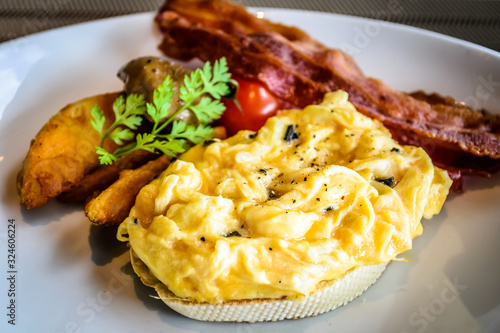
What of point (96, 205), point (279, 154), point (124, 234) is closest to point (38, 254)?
point (96, 205)

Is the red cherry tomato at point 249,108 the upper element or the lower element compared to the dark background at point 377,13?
lower

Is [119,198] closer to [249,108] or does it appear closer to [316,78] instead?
[249,108]

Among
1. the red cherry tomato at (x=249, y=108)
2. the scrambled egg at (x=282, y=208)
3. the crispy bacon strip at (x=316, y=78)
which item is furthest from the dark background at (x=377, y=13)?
the scrambled egg at (x=282, y=208)

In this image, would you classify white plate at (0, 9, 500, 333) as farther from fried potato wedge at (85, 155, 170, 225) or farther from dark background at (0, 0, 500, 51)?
dark background at (0, 0, 500, 51)

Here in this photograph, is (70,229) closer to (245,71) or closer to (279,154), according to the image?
(279,154)

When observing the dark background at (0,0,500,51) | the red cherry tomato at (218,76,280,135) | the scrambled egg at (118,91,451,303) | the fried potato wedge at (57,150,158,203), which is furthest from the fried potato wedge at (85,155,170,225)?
the dark background at (0,0,500,51)

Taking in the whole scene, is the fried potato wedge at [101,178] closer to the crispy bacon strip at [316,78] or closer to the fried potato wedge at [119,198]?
the fried potato wedge at [119,198]

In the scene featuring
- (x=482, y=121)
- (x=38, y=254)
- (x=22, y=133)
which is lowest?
(x=38, y=254)
